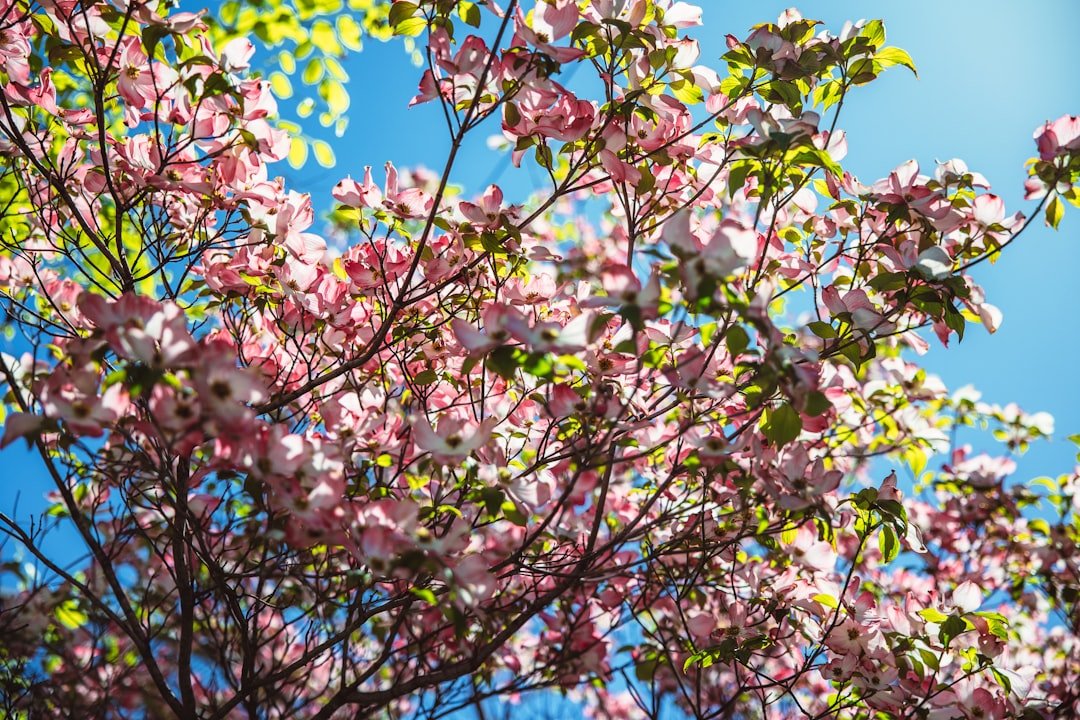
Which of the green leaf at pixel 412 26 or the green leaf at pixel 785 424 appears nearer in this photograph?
the green leaf at pixel 785 424

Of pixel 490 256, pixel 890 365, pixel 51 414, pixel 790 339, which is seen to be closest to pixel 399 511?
pixel 51 414

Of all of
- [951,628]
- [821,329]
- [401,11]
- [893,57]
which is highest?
[401,11]

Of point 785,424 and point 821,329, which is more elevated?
point 821,329

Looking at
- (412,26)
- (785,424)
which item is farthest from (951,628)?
(412,26)

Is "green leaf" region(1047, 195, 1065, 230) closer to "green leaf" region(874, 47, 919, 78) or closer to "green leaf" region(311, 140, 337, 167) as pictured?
"green leaf" region(874, 47, 919, 78)

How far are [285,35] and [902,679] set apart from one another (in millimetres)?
2401

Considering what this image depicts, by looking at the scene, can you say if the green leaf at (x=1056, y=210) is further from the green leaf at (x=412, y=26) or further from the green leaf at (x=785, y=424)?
the green leaf at (x=412, y=26)

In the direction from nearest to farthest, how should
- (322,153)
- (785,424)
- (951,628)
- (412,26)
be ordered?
1. (785,424)
2. (951,628)
3. (412,26)
4. (322,153)

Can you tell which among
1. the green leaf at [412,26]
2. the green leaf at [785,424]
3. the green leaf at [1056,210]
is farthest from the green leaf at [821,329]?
the green leaf at [412,26]

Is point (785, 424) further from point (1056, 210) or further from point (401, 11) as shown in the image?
point (401, 11)

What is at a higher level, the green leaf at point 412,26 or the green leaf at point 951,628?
the green leaf at point 412,26

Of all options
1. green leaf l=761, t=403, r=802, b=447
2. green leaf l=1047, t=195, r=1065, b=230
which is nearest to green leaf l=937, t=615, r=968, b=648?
Answer: green leaf l=761, t=403, r=802, b=447

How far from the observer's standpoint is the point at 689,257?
42.2 inches

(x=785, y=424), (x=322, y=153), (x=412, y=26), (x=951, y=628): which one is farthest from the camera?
(x=322, y=153)
